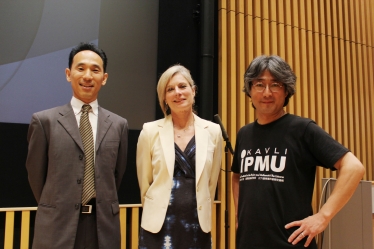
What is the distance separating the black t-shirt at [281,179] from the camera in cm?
148

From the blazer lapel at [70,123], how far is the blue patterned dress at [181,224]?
1.82ft

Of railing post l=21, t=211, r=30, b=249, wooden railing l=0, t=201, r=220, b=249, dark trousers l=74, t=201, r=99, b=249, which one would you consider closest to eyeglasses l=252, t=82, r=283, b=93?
dark trousers l=74, t=201, r=99, b=249

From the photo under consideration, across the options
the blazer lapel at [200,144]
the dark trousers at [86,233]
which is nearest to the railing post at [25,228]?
the dark trousers at [86,233]

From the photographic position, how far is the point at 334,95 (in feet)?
14.8

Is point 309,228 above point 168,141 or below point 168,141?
below

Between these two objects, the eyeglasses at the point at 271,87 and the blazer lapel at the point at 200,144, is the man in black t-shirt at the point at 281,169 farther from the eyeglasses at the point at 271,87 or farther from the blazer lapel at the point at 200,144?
the blazer lapel at the point at 200,144

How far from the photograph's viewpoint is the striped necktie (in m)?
1.71

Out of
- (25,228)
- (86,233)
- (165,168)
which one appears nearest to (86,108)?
(165,168)

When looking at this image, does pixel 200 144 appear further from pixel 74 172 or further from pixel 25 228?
pixel 25 228

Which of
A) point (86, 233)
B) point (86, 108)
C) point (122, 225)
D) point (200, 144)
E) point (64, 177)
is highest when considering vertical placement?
point (86, 108)

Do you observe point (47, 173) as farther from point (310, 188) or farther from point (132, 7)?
point (132, 7)

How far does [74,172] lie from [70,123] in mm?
262

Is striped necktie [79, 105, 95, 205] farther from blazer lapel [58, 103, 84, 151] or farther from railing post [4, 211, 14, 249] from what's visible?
railing post [4, 211, 14, 249]

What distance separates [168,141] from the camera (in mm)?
1949
